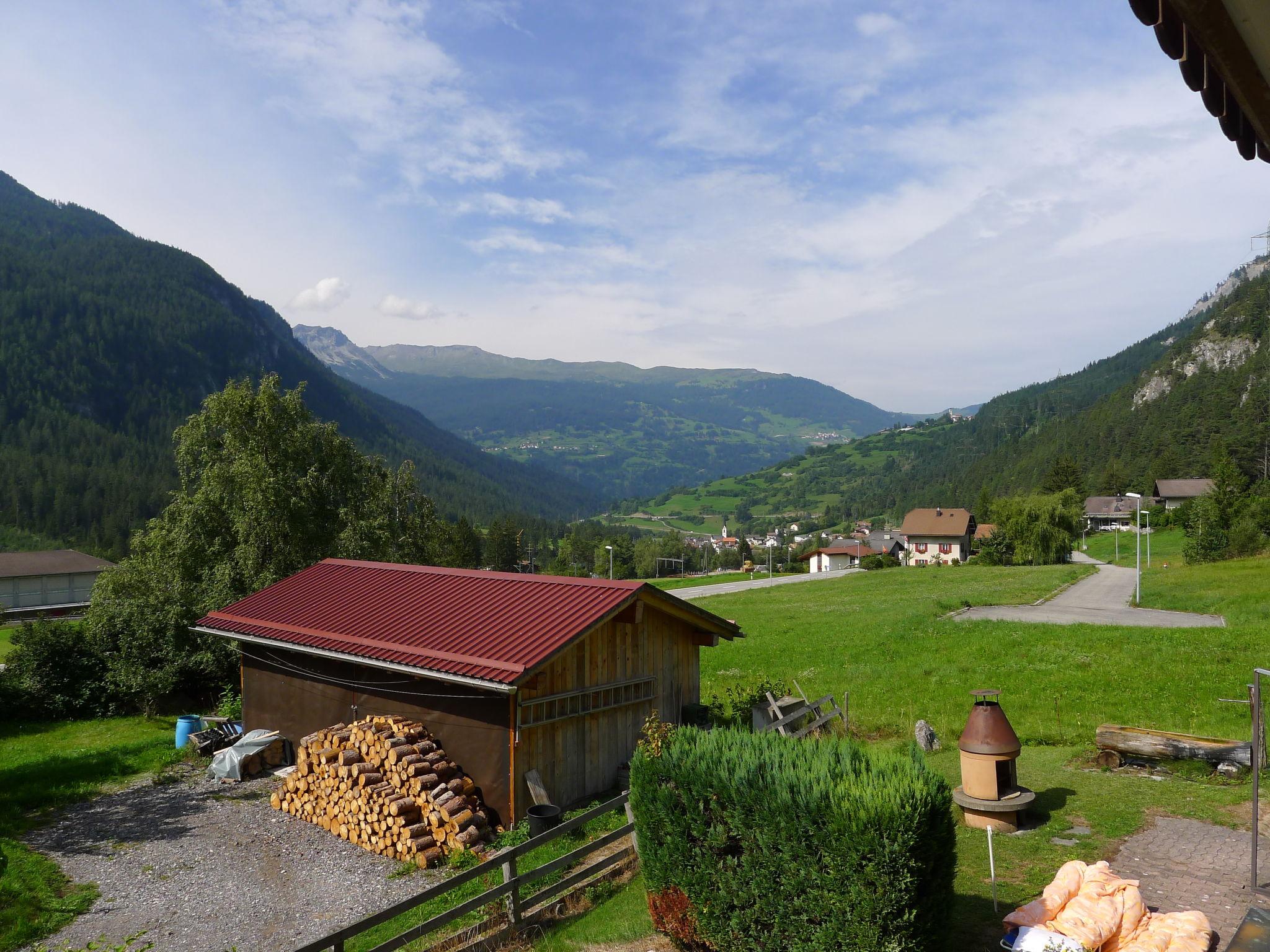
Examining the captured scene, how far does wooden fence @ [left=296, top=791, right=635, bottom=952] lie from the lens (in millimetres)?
8219

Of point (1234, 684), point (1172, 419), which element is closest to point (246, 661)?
point (1234, 684)

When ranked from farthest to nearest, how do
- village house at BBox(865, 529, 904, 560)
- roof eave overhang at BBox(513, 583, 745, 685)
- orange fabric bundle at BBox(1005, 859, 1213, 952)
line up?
village house at BBox(865, 529, 904, 560), roof eave overhang at BBox(513, 583, 745, 685), orange fabric bundle at BBox(1005, 859, 1213, 952)

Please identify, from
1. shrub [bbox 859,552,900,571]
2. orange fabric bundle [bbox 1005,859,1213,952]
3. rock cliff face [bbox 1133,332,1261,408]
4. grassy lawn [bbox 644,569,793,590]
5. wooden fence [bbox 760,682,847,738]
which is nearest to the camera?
orange fabric bundle [bbox 1005,859,1213,952]

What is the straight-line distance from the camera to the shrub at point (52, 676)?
2497 centimetres

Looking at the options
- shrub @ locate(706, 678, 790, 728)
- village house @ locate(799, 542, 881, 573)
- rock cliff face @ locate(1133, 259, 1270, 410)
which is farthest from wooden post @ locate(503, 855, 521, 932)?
rock cliff face @ locate(1133, 259, 1270, 410)

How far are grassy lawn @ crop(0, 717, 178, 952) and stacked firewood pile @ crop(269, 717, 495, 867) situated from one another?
355 centimetres

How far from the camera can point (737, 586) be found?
7881 cm

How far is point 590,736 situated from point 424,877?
3822 mm

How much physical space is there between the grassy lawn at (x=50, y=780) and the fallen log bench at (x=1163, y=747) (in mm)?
17258

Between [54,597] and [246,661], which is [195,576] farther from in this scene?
[54,597]

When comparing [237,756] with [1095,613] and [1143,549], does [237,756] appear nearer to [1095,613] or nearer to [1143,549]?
[1095,613]

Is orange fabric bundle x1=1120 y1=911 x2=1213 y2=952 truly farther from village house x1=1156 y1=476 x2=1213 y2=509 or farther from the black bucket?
village house x1=1156 y1=476 x2=1213 y2=509

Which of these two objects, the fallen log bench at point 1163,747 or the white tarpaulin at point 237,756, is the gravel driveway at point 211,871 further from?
the fallen log bench at point 1163,747

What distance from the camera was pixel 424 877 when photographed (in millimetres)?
11852
